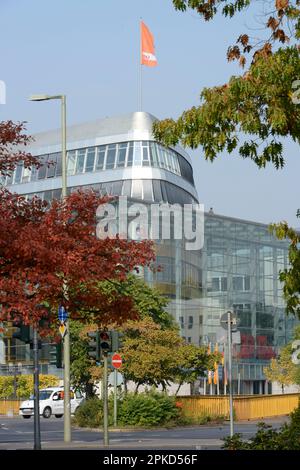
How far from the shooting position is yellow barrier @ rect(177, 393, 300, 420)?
172 ft

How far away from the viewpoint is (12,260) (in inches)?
720

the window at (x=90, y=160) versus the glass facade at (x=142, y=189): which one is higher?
the window at (x=90, y=160)

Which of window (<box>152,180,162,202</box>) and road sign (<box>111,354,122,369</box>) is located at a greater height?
window (<box>152,180,162,202</box>)

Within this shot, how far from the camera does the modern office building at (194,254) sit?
78.9 metres

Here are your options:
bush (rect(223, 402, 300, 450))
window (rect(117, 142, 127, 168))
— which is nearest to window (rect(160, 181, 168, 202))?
window (rect(117, 142, 127, 168))

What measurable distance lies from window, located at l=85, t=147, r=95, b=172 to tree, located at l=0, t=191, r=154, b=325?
7392 centimetres

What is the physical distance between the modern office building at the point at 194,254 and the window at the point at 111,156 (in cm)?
9

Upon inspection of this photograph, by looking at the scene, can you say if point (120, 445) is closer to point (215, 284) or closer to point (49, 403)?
point (49, 403)

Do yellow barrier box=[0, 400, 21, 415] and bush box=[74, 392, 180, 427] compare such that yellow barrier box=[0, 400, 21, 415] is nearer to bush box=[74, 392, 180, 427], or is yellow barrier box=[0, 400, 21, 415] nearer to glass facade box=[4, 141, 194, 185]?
glass facade box=[4, 141, 194, 185]

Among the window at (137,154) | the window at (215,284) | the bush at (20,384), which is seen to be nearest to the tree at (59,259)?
the window at (215,284)

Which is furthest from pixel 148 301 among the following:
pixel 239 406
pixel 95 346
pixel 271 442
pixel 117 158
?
pixel 117 158

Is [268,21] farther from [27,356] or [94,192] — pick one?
[27,356]

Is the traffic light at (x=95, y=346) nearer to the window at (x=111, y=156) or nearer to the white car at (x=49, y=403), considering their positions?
the white car at (x=49, y=403)

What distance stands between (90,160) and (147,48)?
1168cm
